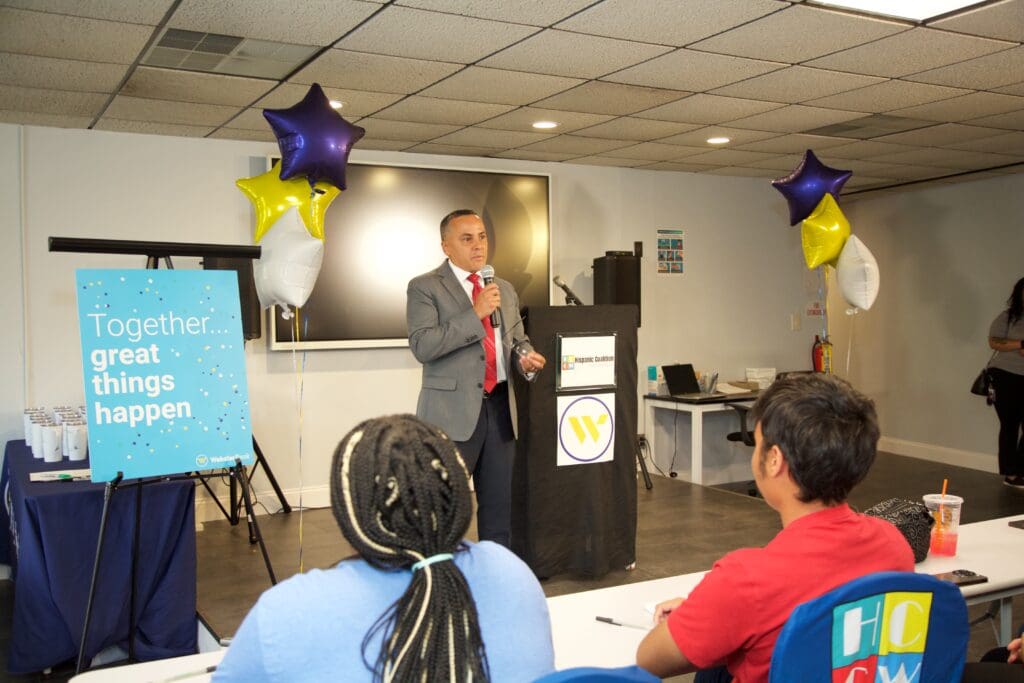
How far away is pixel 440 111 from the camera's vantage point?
496 cm

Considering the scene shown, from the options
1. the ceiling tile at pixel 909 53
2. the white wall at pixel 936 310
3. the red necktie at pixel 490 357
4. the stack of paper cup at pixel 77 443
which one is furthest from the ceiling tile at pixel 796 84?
the white wall at pixel 936 310

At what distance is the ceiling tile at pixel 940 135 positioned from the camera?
5.62 meters

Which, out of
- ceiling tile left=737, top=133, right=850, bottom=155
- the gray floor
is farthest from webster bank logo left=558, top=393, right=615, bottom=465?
ceiling tile left=737, top=133, right=850, bottom=155

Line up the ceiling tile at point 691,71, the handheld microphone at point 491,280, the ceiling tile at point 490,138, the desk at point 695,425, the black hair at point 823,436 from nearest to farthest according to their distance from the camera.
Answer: the black hair at point 823,436
the handheld microphone at point 491,280
the ceiling tile at point 691,71
the ceiling tile at point 490,138
the desk at point 695,425

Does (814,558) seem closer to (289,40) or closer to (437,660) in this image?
(437,660)

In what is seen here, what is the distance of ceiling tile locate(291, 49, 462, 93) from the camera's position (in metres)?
3.90

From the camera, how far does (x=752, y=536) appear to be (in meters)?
5.27

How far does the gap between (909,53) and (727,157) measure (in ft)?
9.04

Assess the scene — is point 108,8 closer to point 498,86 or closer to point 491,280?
point 491,280

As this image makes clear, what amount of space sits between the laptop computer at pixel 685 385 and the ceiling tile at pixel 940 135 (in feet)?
6.76

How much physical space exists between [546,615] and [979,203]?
7605 mm

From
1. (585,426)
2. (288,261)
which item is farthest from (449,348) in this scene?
(585,426)

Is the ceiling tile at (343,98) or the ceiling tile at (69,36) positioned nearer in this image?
the ceiling tile at (69,36)

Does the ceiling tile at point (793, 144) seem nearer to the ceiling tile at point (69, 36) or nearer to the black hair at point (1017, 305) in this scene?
the black hair at point (1017, 305)
